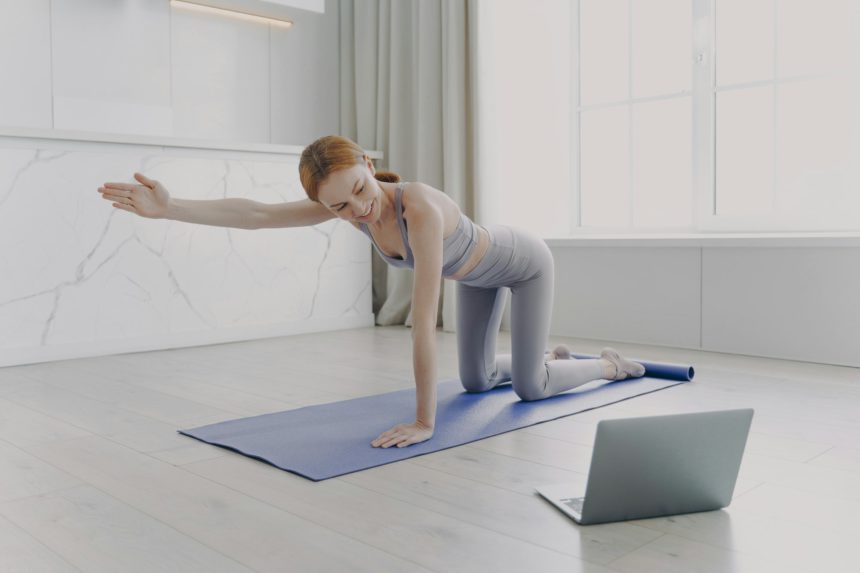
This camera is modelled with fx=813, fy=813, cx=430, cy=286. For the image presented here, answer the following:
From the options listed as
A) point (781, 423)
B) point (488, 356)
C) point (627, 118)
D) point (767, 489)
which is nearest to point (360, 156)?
point (488, 356)

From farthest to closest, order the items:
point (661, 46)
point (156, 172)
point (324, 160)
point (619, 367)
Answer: point (661, 46)
point (156, 172)
point (619, 367)
point (324, 160)

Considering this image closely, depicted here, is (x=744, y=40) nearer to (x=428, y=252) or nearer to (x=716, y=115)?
(x=716, y=115)

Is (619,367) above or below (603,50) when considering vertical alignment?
below

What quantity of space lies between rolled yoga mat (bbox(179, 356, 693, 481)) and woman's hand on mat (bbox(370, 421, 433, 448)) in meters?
0.02

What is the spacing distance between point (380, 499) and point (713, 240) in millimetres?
2281

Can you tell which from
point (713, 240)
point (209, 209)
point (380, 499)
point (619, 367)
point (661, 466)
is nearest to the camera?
point (661, 466)

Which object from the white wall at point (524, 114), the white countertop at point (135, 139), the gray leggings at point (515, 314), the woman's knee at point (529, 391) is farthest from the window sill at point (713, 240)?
the white countertop at point (135, 139)

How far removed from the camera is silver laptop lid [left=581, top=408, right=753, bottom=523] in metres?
1.36

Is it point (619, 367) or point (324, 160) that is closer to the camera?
point (324, 160)

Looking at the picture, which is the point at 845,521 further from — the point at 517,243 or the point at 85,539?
the point at 85,539

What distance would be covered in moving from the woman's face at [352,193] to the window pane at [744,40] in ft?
7.79

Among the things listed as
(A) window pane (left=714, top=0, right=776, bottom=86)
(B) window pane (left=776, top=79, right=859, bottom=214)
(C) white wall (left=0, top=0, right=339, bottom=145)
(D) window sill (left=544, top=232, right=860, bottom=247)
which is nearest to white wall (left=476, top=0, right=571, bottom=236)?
(D) window sill (left=544, top=232, right=860, bottom=247)

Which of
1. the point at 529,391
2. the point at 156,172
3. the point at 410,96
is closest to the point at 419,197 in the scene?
the point at 529,391

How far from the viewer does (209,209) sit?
204 cm
